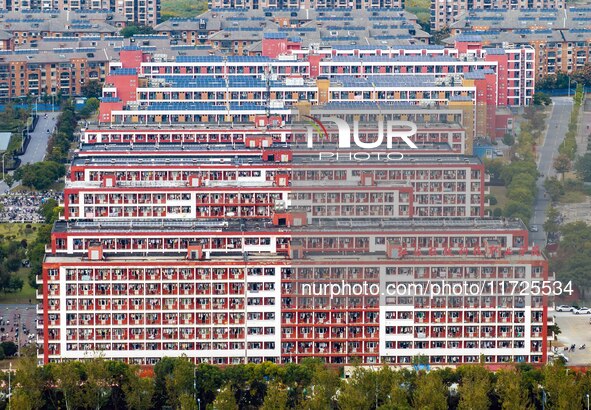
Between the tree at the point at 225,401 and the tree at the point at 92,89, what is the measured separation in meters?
44.9

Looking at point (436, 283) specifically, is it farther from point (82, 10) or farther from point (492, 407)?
point (82, 10)

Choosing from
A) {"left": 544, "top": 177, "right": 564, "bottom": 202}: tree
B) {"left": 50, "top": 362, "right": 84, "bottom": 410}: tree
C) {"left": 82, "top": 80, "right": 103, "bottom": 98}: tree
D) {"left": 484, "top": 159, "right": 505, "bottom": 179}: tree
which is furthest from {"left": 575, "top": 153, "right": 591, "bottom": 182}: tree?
{"left": 82, "top": 80, "right": 103, "bottom": 98}: tree

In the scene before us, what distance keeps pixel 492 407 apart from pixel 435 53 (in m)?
36.2

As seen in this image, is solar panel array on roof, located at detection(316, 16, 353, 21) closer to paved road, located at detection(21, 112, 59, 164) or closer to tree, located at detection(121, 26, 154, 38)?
tree, located at detection(121, 26, 154, 38)

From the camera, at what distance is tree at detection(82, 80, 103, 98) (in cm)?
9025

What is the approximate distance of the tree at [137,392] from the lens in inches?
1852

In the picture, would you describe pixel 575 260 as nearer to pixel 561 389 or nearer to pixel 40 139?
pixel 561 389

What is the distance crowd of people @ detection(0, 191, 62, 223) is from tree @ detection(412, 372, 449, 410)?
24259mm

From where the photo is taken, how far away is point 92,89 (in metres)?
90.5

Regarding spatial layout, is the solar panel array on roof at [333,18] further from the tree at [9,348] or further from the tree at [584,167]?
the tree at [9,348]

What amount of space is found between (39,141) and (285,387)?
120 ft

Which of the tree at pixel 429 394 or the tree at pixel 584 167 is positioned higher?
the tree at pixel 584 167

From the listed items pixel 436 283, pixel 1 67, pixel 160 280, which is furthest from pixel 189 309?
pixel 1 67

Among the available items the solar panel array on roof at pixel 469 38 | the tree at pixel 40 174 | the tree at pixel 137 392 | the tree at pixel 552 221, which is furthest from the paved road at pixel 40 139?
the tree at pixel 137 392
